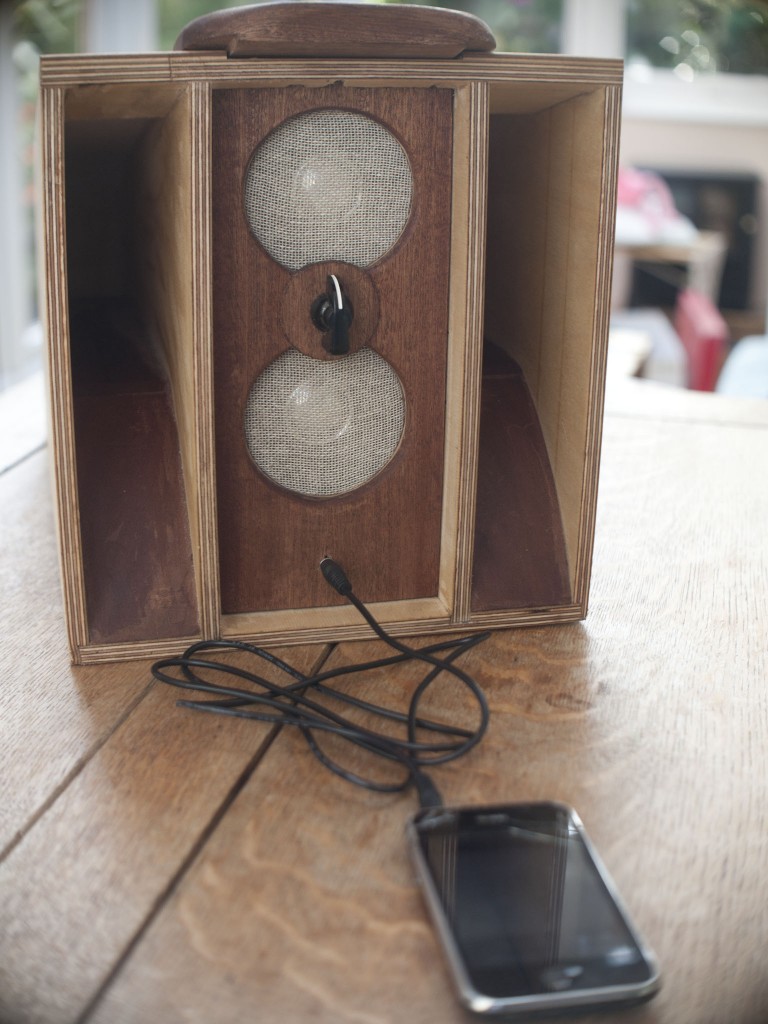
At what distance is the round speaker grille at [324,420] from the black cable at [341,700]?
65 mm

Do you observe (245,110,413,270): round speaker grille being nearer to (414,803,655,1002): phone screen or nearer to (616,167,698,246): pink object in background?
(414,803,655,1002): phone screen

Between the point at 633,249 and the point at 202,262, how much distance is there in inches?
129

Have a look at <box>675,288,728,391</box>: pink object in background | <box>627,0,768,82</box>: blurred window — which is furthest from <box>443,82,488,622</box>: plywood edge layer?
<box>627,0,768,82</box>: blurred window

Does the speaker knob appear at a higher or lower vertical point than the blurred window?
lower

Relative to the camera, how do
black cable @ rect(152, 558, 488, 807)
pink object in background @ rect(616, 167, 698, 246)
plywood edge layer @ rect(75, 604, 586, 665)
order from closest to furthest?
black cable @ rect(152, 558, 488, 807) < plywood edge layer @ rect(75, 604, 586, 665) < pink object in background @ rect(616, 167, 698, 246)

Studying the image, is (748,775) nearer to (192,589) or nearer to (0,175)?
(192,589)

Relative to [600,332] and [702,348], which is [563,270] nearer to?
[600,332]

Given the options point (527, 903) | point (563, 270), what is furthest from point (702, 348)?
point (527, 903)

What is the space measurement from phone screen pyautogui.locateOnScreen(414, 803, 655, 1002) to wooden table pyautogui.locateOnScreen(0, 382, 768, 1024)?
15mm

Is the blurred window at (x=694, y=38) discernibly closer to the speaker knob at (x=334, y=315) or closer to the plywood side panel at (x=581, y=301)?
the plywood side panel at (x=581, y=301)

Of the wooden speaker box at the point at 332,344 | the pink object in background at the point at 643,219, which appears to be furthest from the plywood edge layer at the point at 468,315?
the pink object in background at the point at 643,219

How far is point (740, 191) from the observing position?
4.27 meters

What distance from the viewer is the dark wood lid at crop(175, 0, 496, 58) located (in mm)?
559

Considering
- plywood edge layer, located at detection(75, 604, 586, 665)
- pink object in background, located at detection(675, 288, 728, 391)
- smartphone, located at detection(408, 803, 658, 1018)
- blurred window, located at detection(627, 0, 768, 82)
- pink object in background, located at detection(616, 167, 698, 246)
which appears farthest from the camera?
blurred window, located at detection(627, 0, 768, 82)
